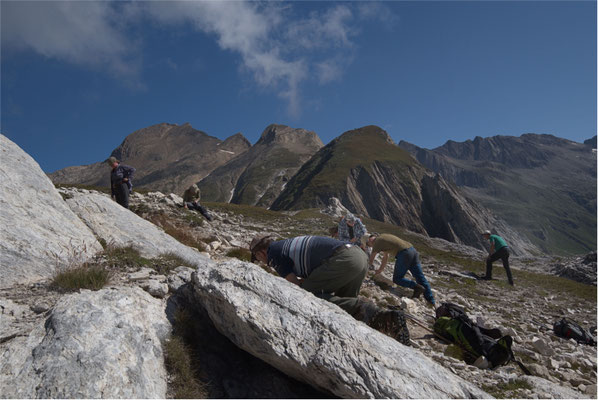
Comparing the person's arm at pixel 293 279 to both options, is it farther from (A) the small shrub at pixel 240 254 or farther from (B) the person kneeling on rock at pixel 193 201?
(B) the person kneeling on rock at pixel 193 201

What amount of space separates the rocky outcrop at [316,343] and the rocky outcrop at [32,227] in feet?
10.3

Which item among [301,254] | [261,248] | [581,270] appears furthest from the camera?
[581,270]

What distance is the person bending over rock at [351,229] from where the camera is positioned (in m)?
11.4

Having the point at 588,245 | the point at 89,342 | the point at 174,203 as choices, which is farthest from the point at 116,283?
the point at 588,245

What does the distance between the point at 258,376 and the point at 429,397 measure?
2159mm

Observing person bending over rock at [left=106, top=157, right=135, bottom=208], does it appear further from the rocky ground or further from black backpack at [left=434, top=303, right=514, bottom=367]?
black backpack at [left=434, top=303, right=514, bottom=367]

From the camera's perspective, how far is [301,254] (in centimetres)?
523

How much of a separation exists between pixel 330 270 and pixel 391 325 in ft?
5.07

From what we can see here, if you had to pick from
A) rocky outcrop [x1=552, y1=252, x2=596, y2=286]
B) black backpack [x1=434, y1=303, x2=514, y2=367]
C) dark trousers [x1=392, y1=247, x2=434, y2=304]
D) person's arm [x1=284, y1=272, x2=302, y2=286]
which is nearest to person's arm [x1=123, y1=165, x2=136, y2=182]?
person's arm [x1=284, y1=272, x2=302, y2=286]

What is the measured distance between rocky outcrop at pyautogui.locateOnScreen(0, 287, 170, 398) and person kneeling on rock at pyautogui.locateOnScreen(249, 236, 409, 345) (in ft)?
6.87

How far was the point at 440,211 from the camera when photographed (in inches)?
3787

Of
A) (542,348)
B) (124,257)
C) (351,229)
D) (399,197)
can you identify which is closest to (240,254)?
(351,229)

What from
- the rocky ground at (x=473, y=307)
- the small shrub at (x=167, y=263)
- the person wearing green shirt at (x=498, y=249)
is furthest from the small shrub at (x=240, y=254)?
the person wearing green shirt at (x=498, y=249)

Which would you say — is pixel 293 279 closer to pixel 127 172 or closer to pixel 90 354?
pixel 90 354
